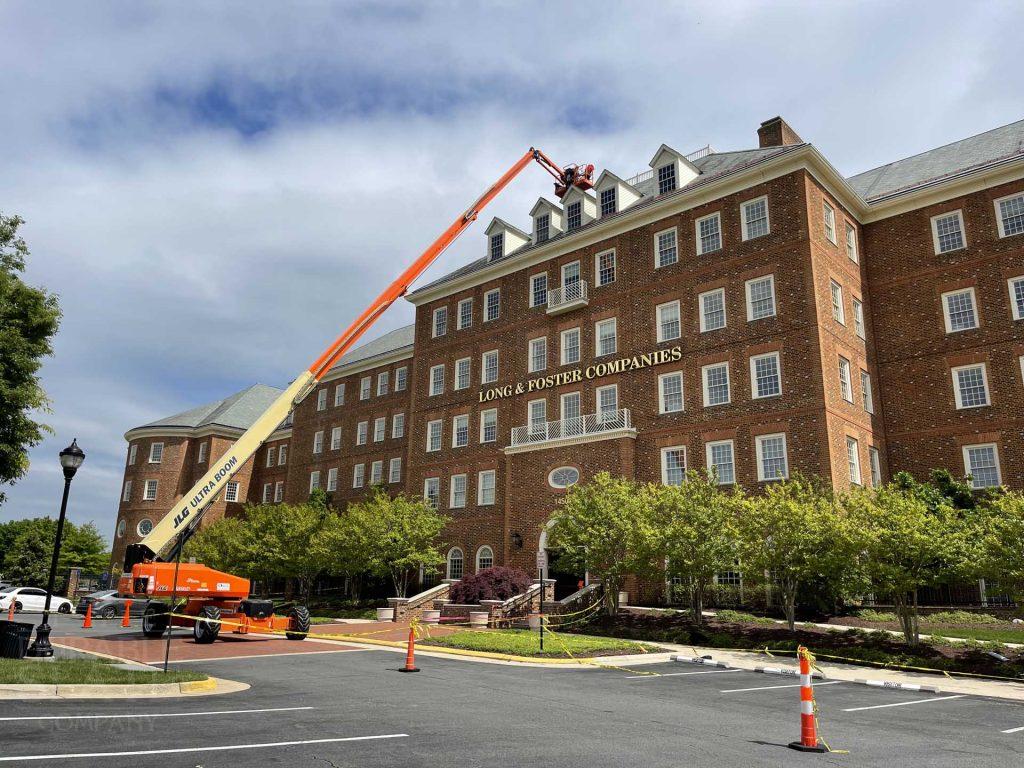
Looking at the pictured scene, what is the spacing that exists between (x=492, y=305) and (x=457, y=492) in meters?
10.4

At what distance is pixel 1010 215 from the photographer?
30141 mm

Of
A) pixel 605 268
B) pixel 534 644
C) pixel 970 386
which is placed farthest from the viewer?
pixel 605 268

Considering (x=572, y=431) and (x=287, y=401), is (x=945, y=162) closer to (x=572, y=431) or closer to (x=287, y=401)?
(x=572, y=431)

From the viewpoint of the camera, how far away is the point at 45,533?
242ft

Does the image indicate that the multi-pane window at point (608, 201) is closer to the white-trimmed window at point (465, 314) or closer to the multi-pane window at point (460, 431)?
the white-trimmed window at point (465, 314)

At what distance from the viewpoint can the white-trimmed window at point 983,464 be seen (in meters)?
28.4

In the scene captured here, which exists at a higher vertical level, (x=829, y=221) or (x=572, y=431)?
(x=829, y=221)

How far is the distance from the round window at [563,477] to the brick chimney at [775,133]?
1752 centimetres

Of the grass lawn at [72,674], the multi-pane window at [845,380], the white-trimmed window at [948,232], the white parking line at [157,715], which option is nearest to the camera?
the white parking line at [157,715]

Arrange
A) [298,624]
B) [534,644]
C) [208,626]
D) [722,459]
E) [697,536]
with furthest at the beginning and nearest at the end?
[722,459] → [298,624] → [697,536] → [208,626] → [534,644]

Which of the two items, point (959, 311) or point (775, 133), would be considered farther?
point (775, 133)

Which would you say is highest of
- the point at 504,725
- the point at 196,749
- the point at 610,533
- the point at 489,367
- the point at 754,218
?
the point at 754,218

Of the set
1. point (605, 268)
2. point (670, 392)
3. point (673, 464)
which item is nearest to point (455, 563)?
point (673, 464)

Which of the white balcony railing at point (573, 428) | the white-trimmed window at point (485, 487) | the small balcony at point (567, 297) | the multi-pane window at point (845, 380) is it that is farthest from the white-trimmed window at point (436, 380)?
the multi-pane window at point (845, 380)
